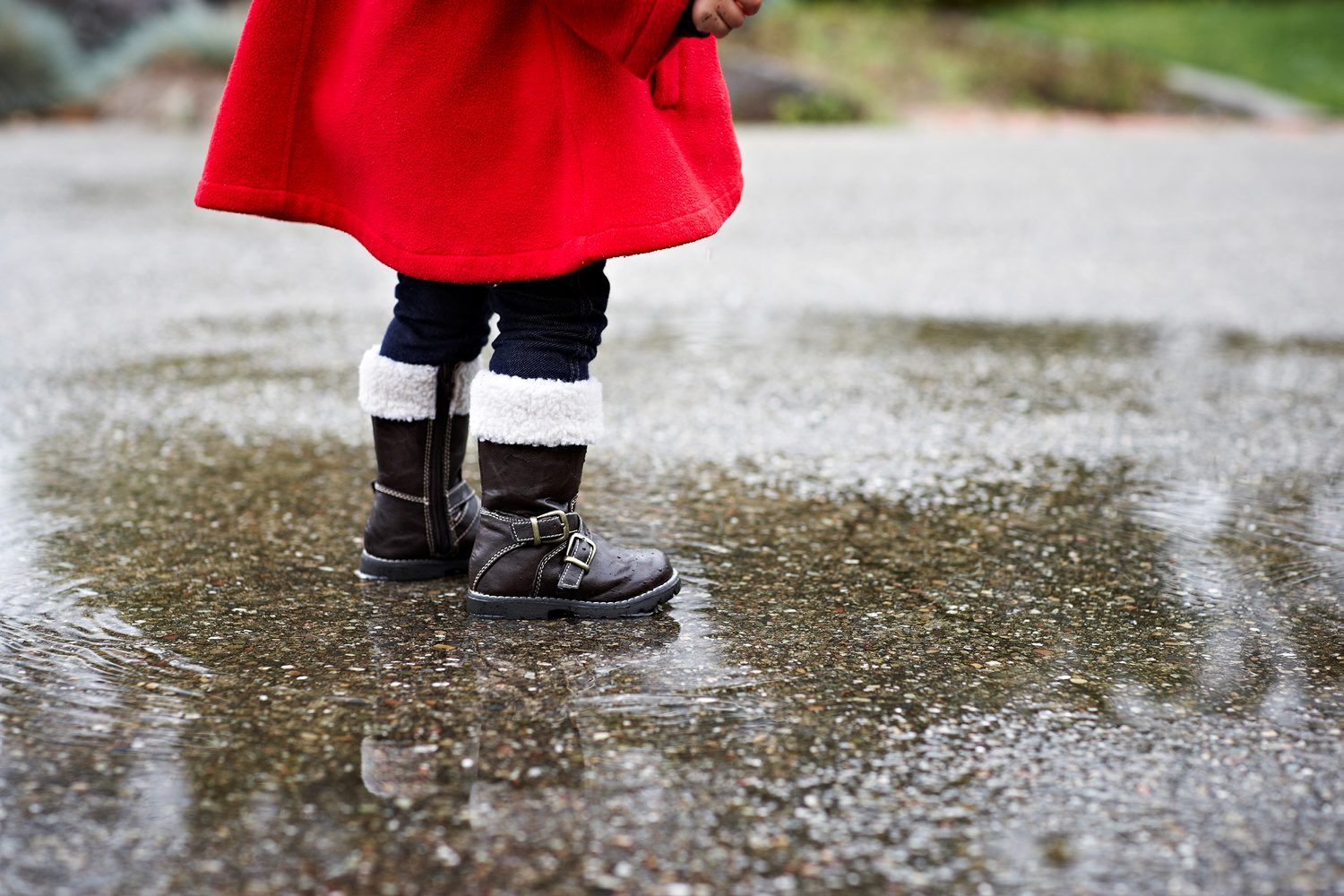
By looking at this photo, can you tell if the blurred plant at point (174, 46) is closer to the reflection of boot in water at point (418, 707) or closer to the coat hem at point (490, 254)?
the coat hem at point (490, 254)

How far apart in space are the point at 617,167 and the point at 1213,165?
27.5 feet

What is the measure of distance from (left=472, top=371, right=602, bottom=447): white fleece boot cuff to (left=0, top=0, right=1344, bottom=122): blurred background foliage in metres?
10.5

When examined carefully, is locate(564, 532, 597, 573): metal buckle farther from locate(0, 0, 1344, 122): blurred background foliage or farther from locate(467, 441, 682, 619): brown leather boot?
locate(0, 0, 1344, 122): blurred background foliage

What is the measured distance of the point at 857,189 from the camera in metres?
8.16

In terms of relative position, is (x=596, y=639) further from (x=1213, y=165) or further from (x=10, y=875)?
(x=1213, y=165)

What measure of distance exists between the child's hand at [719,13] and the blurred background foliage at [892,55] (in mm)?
10739

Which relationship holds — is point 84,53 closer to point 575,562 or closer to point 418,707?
point 575,562

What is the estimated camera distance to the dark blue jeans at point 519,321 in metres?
2.10

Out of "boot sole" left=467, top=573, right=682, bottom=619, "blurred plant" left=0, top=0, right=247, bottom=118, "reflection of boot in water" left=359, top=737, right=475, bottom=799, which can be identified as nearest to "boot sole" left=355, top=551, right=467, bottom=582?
"boot sole" left=467, top=573, right=682, bottom=619

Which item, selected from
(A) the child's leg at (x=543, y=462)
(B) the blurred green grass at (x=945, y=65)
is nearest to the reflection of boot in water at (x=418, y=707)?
(A) the child's leg at (x=543, y=462)

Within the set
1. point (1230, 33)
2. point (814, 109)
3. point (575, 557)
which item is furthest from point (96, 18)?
point (1230, 33)

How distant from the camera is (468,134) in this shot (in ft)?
6.64

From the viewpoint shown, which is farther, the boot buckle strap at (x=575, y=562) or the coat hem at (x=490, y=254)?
the boot buckle strap at (x=575, y=562)

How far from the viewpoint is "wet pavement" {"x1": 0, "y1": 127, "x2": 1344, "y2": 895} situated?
1484mm
